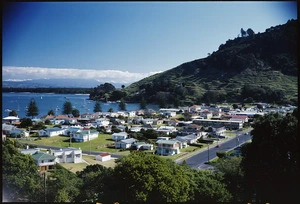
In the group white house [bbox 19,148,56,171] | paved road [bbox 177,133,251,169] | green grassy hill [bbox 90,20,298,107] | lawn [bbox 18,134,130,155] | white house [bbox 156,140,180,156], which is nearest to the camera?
white house [bbox 19,148,56,171]

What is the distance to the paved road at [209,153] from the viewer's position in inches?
239

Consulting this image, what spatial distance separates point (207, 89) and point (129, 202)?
18.3 m

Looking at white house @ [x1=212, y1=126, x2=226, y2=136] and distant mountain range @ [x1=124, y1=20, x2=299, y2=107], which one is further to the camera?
distant mountain range @ [x1=124, y1=20, x2=299, y2=107]

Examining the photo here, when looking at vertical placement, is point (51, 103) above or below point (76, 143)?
above

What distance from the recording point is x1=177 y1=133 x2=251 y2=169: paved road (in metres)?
6.07

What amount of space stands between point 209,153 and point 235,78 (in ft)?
52.4

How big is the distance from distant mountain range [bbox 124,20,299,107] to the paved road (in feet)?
26.3

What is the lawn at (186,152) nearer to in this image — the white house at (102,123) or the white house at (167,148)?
the white house at (167,148)

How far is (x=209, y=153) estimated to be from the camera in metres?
7.12

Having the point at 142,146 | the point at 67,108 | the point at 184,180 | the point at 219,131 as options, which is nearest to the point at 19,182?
the point at 184,180

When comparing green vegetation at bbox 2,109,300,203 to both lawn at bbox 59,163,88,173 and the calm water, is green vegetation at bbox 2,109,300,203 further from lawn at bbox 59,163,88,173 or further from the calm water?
the calm water

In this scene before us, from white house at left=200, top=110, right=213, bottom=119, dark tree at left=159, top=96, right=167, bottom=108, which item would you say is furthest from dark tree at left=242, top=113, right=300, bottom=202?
dark tree at left=159, top=96, right=167, bottom=108

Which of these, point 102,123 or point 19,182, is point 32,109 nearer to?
point 102,123

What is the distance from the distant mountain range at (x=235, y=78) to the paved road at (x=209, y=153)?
8027mm
